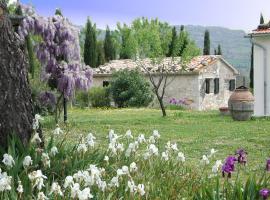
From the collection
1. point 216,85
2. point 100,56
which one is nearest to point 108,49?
point 100,56

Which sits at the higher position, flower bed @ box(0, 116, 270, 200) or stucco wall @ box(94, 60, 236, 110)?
stucco wall @ box(94, 60, 236, 110)

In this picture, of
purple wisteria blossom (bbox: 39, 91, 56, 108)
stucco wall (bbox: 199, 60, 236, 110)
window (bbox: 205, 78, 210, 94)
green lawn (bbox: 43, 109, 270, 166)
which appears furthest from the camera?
window (bbox: 205, 78, 210, 94)

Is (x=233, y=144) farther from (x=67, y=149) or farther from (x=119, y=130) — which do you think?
(x=67, y=149)

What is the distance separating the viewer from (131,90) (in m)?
32.5

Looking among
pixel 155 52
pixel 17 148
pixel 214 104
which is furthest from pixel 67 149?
pixel 214 104

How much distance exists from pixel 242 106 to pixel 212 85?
19.1m

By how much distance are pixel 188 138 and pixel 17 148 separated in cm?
883

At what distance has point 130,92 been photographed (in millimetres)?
32562

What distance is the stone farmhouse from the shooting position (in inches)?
1414

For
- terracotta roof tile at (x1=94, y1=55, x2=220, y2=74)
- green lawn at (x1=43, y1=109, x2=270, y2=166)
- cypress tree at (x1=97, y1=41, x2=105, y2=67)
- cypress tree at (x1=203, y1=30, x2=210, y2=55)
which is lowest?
green lawn at (x1=43, y1=109, x2=270, y2=166)

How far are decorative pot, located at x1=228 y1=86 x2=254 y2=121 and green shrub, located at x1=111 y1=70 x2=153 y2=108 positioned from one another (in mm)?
12465

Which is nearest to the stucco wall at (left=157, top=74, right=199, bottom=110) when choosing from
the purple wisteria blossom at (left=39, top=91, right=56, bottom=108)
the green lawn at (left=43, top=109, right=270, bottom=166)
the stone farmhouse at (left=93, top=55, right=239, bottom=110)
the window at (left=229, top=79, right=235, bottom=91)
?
the stone farmhouse at (left=93, top=55, right=239, bottom=110)

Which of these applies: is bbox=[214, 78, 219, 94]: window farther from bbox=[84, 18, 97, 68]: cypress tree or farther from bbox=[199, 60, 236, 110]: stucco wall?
bbox=[84, 18, 97, 68]: cypress tree

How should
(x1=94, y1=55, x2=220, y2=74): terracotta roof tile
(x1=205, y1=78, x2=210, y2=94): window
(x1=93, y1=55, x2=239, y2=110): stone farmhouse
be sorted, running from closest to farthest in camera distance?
(x1=94, y1=55, x2=220, y2=74): terracotta roof tile → (x1=93, y1=55, x2=239, y2=110): stone farmhouse → (x1=205, y1=78, x2=210, y2=94): window
